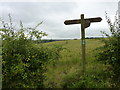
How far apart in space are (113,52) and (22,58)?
3.15 m

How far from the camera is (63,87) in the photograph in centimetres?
541

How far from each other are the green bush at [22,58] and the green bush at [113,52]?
6.37 feet

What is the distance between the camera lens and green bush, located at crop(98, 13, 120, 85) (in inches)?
→ 213

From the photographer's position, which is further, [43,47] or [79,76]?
[79,76]

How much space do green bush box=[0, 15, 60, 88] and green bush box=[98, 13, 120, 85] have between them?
6.37ft

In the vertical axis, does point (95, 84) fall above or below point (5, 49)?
below

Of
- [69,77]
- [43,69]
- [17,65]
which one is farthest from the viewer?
[69,77]

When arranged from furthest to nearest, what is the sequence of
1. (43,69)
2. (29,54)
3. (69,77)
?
(69,77), (43,69), (29,54)

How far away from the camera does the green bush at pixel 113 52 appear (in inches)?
213

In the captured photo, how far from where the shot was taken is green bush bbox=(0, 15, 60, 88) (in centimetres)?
462

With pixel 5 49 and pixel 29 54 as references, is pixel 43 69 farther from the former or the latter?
pixel 5 49

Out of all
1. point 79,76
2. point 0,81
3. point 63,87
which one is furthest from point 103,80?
point 0,81

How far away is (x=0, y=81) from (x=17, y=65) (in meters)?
0.72

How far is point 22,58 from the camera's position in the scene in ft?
15.7
